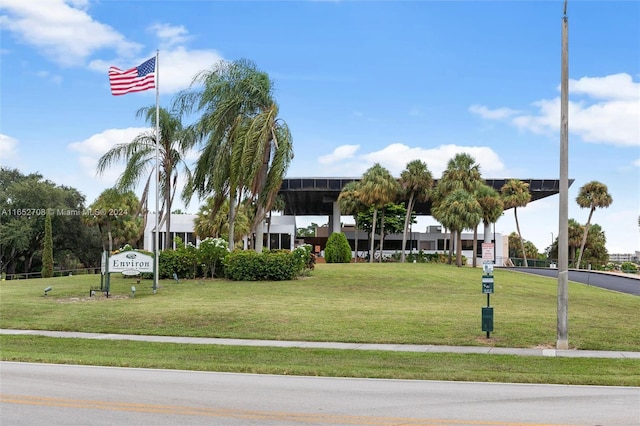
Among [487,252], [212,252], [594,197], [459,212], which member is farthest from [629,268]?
[487,252]

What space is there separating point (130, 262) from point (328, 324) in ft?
40.5

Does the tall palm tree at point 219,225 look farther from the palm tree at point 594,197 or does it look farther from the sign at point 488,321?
the palm tree at point 594,197

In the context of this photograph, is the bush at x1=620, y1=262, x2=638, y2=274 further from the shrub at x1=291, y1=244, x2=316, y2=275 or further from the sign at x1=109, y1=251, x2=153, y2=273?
the sign at x1=109, y1=251, x2=153, y2=273

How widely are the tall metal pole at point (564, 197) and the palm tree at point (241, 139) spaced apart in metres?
18.1

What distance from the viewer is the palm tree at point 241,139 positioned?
105 feet

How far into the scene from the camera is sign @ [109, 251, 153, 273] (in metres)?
27.4

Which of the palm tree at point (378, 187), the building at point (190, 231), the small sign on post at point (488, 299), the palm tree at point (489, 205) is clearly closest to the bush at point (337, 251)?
the palm tree at point (378, 187)

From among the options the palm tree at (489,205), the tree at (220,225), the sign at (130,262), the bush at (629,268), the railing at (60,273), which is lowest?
the railing at (60,273)

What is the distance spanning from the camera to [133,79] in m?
26.8

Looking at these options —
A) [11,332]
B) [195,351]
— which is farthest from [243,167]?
[195,351]

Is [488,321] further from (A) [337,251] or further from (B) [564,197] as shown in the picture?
(A) [337,251]

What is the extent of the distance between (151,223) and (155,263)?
3625 centimetres

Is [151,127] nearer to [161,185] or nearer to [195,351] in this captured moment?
[161,185]

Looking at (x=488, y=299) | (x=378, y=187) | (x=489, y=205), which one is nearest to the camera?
(x=488, y=299)
